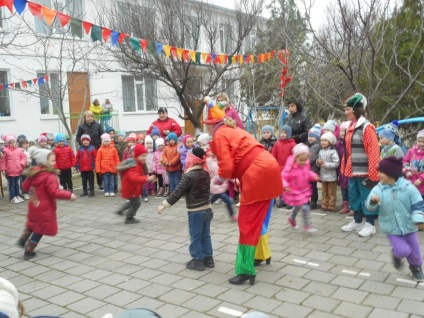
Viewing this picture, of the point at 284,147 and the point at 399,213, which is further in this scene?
the point at 284,147

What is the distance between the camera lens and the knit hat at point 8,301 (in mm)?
Answer: 1795

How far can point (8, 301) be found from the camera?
1.83m

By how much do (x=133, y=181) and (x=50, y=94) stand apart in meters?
7.76

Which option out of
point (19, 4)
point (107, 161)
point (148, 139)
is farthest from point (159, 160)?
point (19, 4)

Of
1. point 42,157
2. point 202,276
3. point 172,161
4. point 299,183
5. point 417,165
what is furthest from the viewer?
point 172,161

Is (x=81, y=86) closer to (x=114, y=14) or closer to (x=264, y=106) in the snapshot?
(x=114, y=14)

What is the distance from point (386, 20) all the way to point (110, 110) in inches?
484

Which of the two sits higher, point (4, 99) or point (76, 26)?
point (76, 26)

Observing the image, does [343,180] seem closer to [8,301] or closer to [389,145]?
[389,145]

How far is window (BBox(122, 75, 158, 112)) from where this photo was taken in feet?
64.7

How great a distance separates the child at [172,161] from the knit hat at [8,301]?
7190 millimetres

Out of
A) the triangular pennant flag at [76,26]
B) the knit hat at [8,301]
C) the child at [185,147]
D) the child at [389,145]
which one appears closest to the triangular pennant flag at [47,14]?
the triangular pennant flag at [76,26]

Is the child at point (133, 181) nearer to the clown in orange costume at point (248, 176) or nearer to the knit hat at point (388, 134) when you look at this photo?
the clown in orange costume at point (248, 176)

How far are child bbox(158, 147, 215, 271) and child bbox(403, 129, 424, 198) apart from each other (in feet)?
11.3
